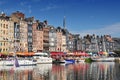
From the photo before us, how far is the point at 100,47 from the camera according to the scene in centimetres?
19450

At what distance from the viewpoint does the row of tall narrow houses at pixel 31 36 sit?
112 meters

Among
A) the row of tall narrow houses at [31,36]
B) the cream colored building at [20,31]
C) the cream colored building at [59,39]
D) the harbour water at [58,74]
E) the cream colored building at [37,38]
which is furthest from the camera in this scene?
the cream colored building at [59,39]

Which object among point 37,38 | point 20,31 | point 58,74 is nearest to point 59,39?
point 37,38

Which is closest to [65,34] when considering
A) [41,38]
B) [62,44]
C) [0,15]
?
[62,44]

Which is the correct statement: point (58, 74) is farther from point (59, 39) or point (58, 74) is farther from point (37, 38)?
→ point (59, 39)

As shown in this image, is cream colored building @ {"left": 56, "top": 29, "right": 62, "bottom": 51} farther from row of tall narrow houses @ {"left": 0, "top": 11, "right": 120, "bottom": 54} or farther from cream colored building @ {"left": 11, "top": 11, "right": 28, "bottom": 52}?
cream colored building @ {"left": 11, "top": 11, "right": 28, "bottom": 52}

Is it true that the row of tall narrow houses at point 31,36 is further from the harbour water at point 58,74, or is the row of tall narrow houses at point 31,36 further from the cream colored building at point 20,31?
the harbour water at point 58,74

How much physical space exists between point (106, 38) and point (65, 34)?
165ft

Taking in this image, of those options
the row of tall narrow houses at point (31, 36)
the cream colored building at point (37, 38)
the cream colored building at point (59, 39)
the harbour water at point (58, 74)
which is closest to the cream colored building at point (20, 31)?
the row of tall narrow houses at point (31, 36)

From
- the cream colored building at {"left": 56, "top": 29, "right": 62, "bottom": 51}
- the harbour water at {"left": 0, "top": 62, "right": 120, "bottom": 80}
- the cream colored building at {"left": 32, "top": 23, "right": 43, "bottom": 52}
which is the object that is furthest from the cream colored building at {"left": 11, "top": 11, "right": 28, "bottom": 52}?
the harbour water at {"left": 0, "top": 62, "right": 120, "bottom": 80}

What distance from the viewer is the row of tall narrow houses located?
112312 mm

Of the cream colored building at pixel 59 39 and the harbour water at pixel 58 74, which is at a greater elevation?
the cream colored building at pixel 59 39

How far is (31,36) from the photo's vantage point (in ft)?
412

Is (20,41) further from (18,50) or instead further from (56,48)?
(56,48)
